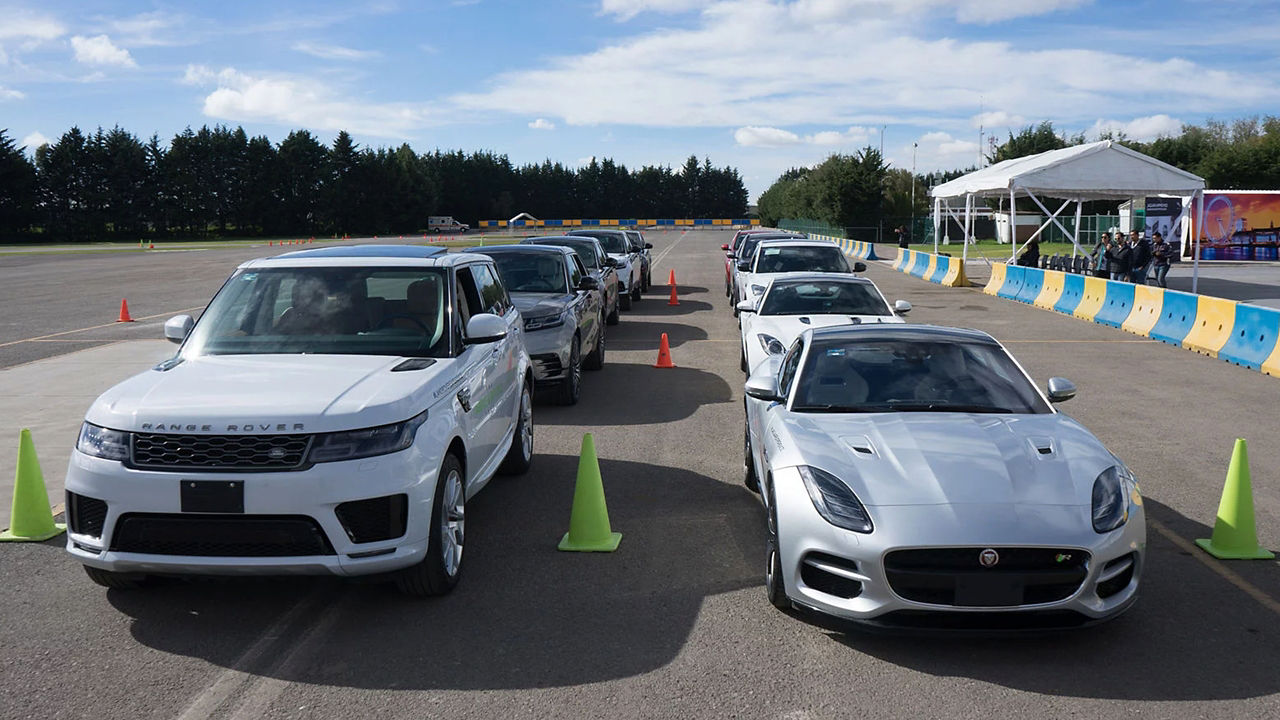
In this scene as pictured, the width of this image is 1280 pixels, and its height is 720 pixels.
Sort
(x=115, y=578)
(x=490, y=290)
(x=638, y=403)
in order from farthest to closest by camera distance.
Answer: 1. (x=638, y=403)
2. (x=490, y=290)
3. (x=115, y=578)

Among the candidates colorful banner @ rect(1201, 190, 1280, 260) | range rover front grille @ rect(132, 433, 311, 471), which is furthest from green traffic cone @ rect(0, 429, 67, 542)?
colorful banner @ rect(1201, 190, 1280, 260)

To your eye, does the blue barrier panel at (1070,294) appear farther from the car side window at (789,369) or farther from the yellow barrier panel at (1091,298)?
the car side window at (789,369)

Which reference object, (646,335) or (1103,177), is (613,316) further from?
(1103,177)

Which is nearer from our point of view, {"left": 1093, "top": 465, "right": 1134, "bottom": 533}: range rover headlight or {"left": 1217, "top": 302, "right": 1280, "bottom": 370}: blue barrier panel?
{"left": 1093, "top": 465, "right": 1134, "bottom": 533}: range rover headlight

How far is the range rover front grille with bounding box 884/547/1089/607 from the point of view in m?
4.52

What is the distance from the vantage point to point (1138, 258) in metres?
26.0

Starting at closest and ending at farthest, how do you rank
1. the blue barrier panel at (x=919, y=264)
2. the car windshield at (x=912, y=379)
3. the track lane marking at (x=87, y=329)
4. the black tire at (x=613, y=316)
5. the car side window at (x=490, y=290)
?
1. the car windshield at (x=912, y=379)
2. the car side window at (x=490, y=290)
3. the track lane marking at (x=87, y=329)
4. the black tire at (x=613, y=316)
5. the blue barrier panel at (x=919, y=264)

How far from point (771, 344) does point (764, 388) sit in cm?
451

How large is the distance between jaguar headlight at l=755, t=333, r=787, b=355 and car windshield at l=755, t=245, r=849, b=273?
21.0 ft

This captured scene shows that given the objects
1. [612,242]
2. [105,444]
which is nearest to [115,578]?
[105,444]

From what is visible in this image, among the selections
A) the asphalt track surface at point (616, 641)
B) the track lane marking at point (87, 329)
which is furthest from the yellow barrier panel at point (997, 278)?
the asphalt track surface at point (616, 641)

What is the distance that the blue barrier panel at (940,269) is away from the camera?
3381 cm

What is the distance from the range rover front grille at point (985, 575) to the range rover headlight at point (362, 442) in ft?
7.85

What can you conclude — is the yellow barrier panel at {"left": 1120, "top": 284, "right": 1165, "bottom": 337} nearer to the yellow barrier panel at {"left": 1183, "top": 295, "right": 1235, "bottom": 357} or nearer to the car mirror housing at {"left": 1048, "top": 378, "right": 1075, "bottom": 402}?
the yellow barrier panel at {"left": 1183, "top": 295, "right": 1235, "bottom": 357}
